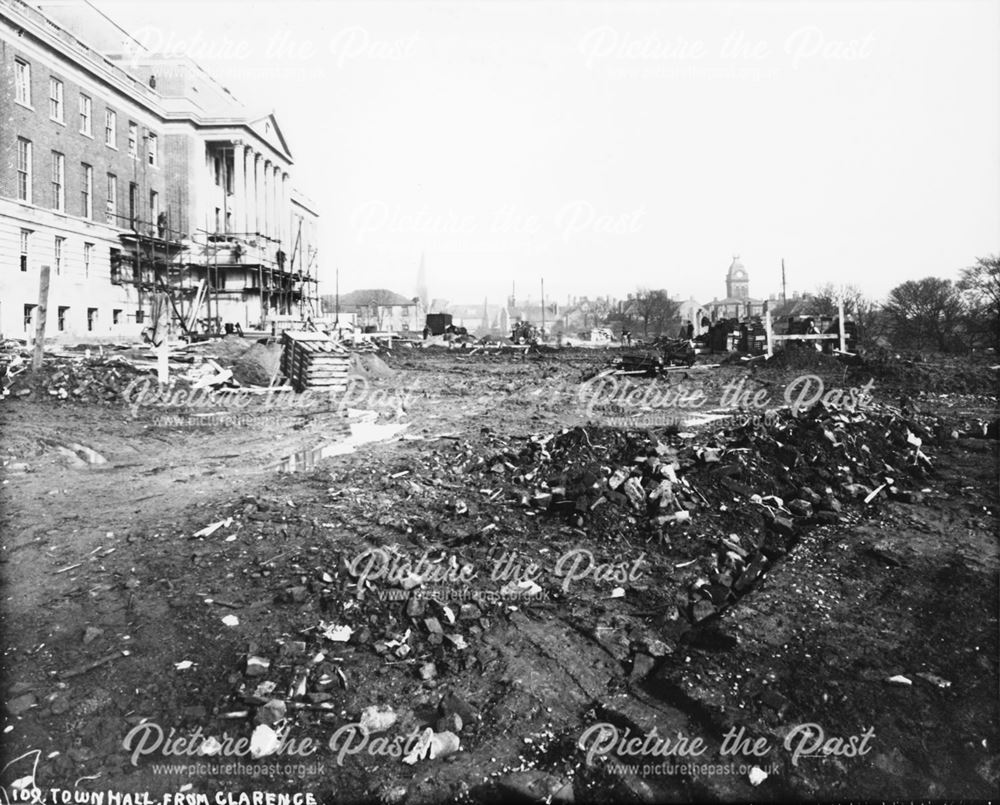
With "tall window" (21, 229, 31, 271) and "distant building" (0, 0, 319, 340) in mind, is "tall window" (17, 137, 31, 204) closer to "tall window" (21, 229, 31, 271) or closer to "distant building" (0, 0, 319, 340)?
"distant building" (0, 0, 319, 340)

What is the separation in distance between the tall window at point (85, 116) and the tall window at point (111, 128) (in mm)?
1463

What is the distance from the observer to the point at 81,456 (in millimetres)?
9109

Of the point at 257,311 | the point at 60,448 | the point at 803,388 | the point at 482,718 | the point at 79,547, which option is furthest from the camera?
the point at 257,311

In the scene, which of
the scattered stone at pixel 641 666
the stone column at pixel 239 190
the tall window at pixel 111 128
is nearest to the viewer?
the scattered stone at pixel 641 666

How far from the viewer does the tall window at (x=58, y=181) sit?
26.9 metres

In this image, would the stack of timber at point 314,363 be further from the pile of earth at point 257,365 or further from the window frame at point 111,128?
the window frame at point 111,128

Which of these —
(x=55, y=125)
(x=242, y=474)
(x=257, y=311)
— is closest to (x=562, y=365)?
(x=242, y=474)

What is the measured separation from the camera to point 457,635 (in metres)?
4.34

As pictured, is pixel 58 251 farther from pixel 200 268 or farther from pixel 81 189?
pixel 200 268

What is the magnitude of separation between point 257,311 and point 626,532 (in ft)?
120

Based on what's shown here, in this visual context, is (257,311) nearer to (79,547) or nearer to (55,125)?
(55,125)

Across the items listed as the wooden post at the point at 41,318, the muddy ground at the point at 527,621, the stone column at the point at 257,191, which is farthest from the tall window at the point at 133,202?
the muddy ground at the point at 527,621

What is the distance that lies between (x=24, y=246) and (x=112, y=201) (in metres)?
7.64

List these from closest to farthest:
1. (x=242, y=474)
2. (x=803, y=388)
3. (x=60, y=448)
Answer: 1. (x=242, y=474)
2. (x=60, y=448)
3. (x=803, y=388)
